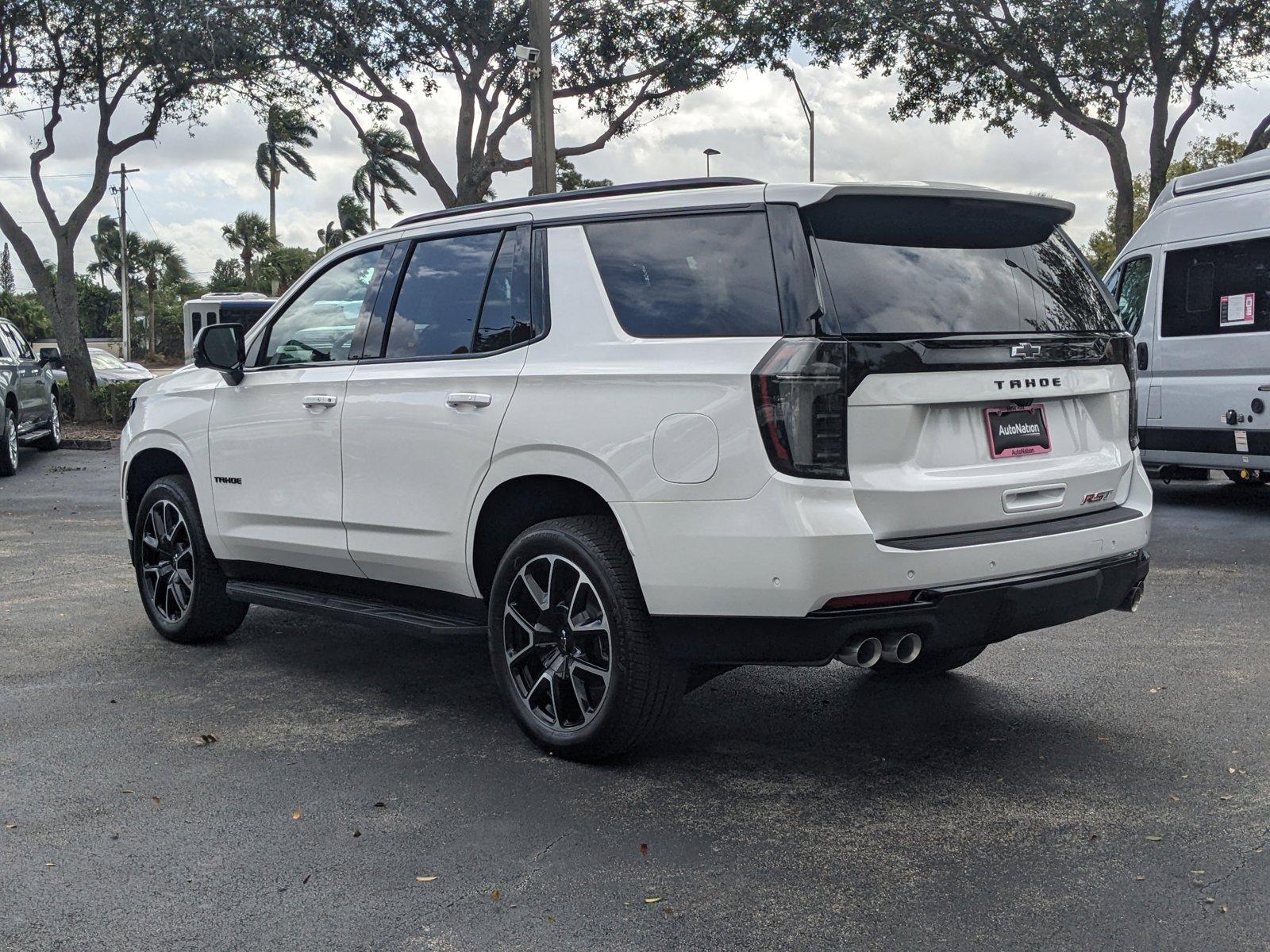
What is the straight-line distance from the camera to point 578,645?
15.1 feet

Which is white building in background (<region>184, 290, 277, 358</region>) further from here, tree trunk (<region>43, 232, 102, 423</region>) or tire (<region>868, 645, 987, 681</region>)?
tire (<region>868, 645, 987, 681</region>)

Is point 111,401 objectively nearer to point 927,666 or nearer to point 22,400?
point 22,400

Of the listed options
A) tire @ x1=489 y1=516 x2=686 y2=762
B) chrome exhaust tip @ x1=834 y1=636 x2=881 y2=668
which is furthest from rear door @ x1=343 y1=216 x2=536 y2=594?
chrome exhaust tip @ x1=834 y1=636 x2=881 y2=668

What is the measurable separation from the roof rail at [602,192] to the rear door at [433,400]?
0.10 metres

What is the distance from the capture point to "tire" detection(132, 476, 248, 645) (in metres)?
6.43

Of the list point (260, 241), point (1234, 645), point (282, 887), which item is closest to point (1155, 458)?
point (1234, 645)

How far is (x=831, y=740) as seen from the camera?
491 centimetres

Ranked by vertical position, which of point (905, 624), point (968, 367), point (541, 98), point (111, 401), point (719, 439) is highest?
point (541, 98)

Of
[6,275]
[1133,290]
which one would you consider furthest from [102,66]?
[6,275]

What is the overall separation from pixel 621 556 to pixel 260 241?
74.9 metres

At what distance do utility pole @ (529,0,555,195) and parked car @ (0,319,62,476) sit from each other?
6852 millimetres

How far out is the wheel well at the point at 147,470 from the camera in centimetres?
674

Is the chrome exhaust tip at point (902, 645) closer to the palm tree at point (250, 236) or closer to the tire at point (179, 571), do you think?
the tire at point (179, 571)

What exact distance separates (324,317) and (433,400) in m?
1.11
